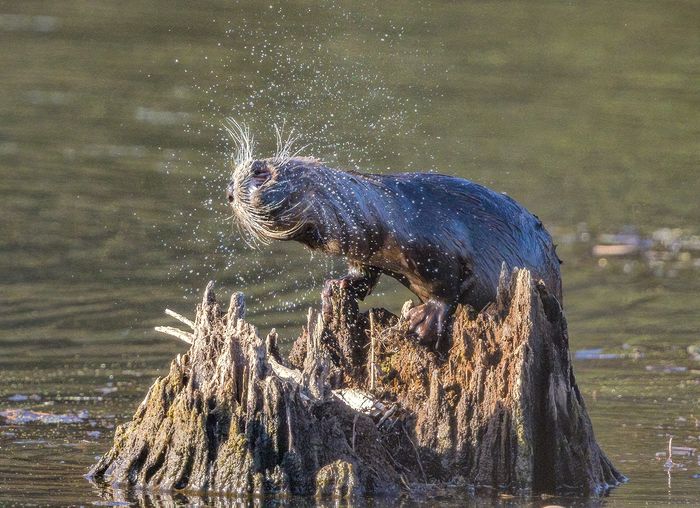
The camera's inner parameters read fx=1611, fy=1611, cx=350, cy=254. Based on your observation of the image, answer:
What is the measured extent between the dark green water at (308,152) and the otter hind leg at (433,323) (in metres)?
0.94

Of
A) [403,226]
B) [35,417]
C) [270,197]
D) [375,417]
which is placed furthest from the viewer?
[35,417]

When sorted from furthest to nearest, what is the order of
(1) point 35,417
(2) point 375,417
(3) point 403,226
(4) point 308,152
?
(4) point 308,152 → (1) point 35,417 → (3) point 403,226 → (2) point 375,417

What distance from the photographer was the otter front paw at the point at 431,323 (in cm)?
845

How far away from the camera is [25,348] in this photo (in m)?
11.7

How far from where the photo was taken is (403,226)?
8367 mm

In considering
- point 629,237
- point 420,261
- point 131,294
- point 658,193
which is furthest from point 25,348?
point 658,193

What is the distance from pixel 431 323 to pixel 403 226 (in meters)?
0.54

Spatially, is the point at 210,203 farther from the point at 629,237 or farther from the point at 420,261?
the point at 420,261

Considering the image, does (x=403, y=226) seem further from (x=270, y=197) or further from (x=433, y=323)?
(x=270, y=197)

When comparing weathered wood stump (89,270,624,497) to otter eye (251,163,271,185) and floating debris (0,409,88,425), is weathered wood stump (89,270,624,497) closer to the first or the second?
otter eye (251,163,271,185)

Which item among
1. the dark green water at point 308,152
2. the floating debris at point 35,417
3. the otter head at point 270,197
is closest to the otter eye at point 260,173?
the otter head at point 270,197

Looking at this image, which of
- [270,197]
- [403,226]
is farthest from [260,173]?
[403,226]

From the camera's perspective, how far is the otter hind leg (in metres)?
8.45

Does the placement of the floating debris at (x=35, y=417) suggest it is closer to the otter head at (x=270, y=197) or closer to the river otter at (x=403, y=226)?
the river otter at (x=403, y=226)
